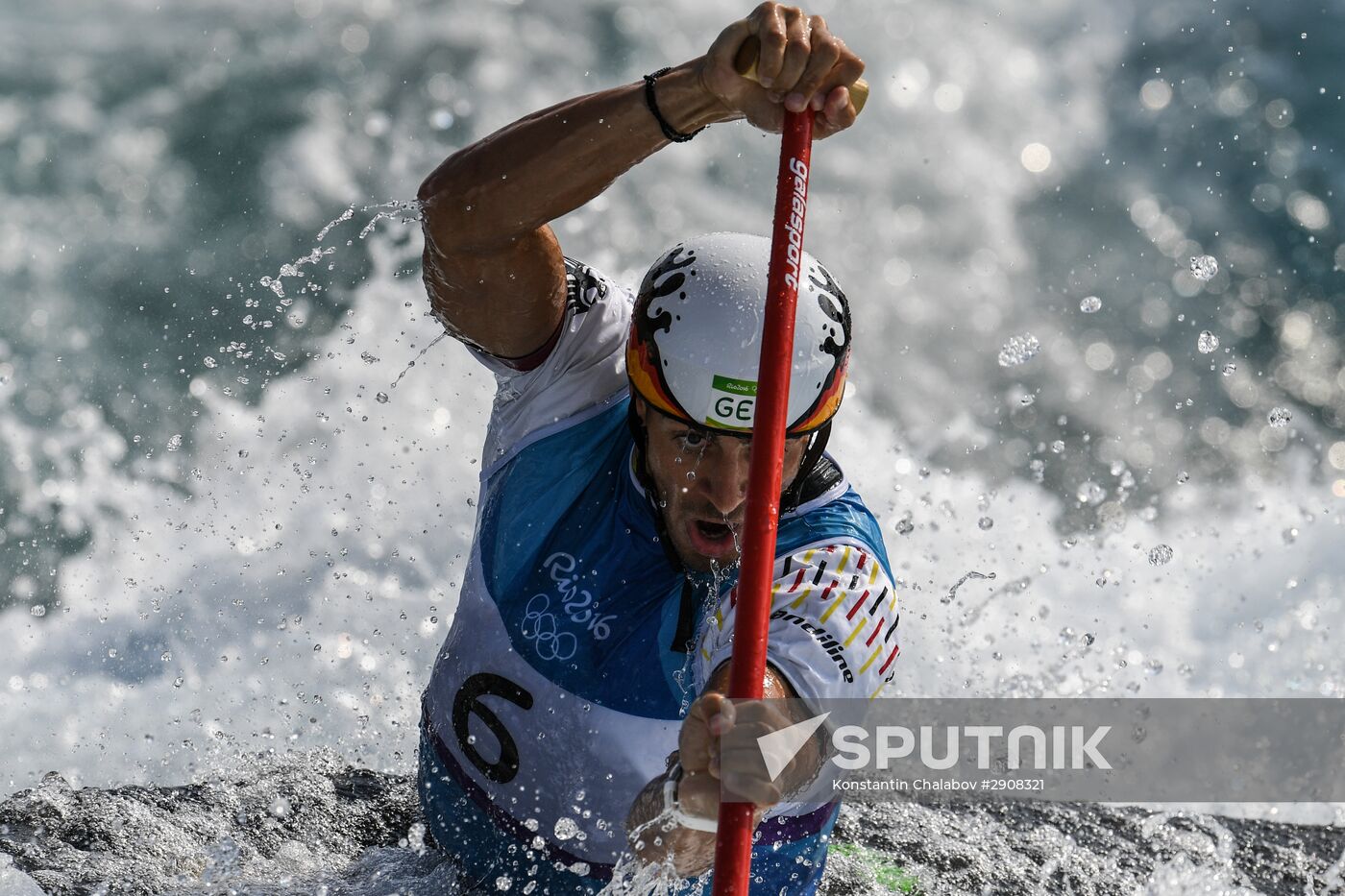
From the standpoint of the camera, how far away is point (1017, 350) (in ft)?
27.9

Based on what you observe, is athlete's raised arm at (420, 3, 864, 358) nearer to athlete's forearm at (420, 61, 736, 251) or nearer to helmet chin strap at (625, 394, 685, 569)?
athlete's forearm at (420, 61, 736, 251)

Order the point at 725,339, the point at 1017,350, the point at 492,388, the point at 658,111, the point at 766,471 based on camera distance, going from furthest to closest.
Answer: the point at 1017,350 → the point at 492,388 → the point at 725,339 → the point at 658,111 → the point at 766,471

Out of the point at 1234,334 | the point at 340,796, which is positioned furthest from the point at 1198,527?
the point at 340,796

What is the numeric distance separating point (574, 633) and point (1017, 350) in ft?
19.9

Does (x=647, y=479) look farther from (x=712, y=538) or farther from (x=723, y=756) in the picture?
(x=723, y=756)

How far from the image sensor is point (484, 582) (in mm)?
3229

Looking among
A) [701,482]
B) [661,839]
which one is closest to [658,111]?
[701,482]

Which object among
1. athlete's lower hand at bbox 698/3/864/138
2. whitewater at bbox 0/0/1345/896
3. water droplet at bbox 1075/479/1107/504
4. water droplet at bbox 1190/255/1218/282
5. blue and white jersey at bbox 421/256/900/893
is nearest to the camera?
athlete's lower hand at bbox 698/3/864/138

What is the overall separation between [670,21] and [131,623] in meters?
5.96

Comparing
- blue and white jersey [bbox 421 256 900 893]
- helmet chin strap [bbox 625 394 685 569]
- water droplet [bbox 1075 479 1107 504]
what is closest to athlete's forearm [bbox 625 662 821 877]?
blue and white jersey [bbox 421 256 900 893]

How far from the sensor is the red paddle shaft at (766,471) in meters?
2.16

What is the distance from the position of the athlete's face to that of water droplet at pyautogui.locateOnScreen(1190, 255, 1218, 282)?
6.92 m

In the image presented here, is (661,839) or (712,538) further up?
(712,538)

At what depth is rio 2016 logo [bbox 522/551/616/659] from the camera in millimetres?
3033
